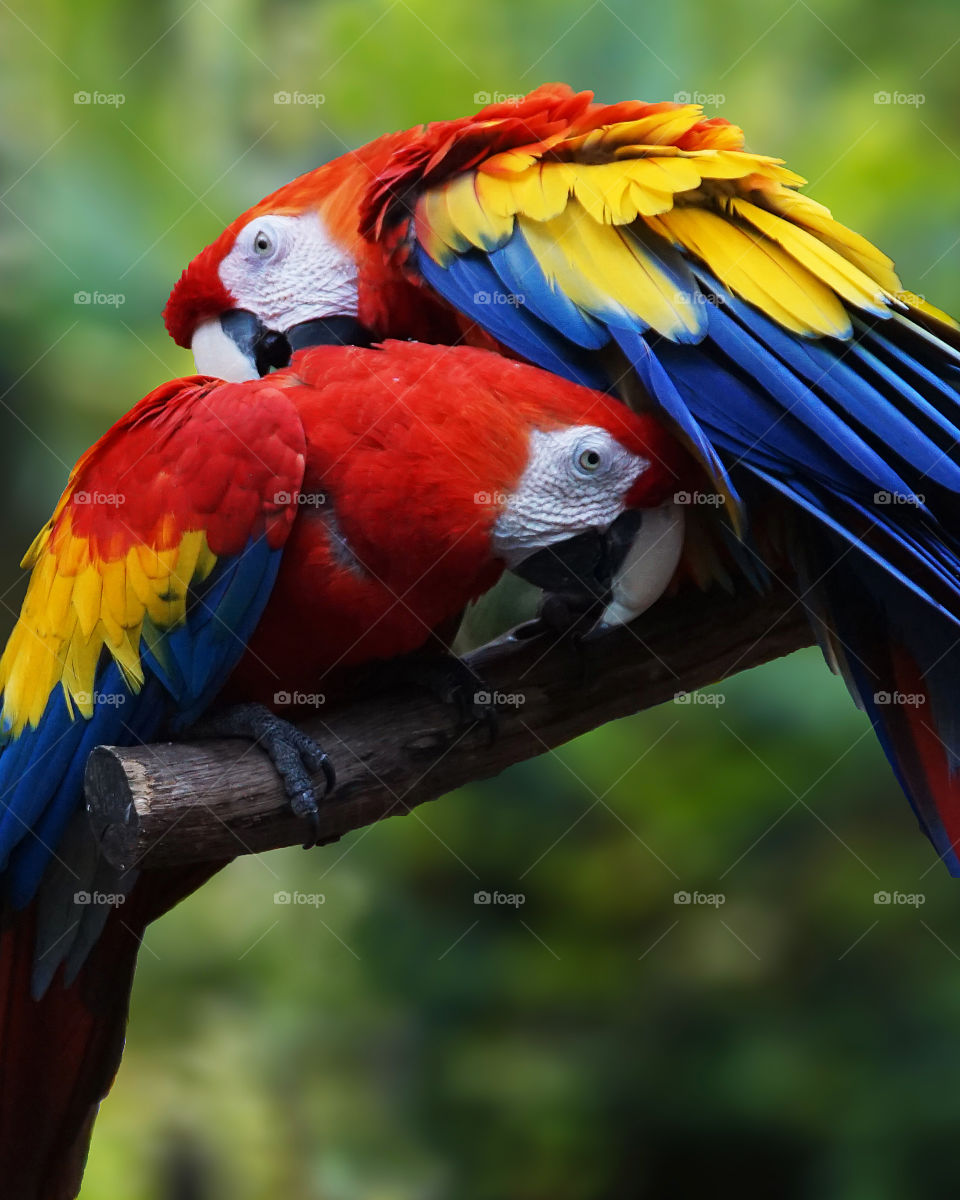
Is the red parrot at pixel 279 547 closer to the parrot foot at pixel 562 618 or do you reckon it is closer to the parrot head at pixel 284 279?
the parrot foot at pixel 562 618

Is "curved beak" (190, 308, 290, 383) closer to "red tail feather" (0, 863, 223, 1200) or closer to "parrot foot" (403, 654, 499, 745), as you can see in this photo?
"parrot foot" (403, 654, 499, 745)

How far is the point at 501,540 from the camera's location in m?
1.14

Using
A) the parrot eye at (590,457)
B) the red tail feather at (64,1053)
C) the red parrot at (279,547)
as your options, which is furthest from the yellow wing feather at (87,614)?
the parrot eye at (590,457)

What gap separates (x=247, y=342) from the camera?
5.03 ft

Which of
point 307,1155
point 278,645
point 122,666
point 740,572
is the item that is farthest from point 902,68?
point 307,1155

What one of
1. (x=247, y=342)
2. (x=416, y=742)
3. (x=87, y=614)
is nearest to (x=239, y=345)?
(x=247, y=342)

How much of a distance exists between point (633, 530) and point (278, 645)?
0.37m

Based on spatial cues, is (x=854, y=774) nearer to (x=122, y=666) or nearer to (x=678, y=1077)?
(x=678, y=1077)

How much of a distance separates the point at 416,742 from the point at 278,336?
0.59m

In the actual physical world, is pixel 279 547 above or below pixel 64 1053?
above

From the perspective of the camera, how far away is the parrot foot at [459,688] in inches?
50.1

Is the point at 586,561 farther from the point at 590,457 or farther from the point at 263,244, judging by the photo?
the point at 263,244

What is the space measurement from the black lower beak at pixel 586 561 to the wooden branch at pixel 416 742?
Answer: 16cm

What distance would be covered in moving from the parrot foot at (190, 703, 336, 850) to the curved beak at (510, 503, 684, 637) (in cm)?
27
